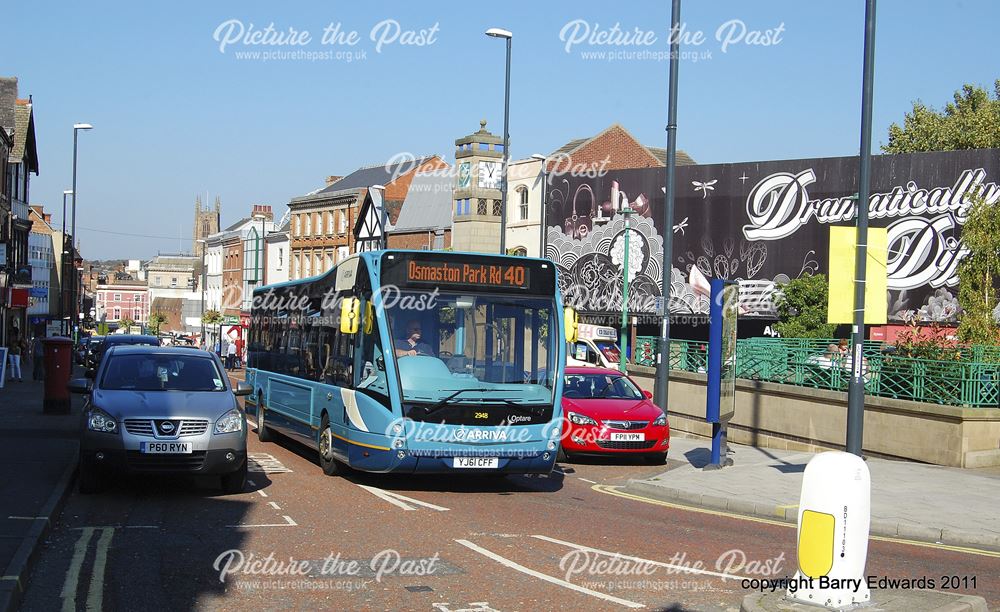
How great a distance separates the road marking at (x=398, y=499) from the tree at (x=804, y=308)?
25634 millimetres

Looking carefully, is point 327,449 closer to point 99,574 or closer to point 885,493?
point 99,574

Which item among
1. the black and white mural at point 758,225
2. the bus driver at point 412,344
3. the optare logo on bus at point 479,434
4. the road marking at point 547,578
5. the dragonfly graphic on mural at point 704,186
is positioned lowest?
the road marking at point 547,578

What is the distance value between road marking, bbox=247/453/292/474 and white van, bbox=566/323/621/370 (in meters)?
15.5

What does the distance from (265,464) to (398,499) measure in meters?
4.07

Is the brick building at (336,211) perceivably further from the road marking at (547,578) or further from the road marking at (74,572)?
the road marking at (547,578)

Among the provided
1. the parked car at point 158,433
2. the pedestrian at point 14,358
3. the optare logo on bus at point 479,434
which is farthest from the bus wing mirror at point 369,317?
the pedestrian at point 14,358

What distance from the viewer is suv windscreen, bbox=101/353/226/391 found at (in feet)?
44.3

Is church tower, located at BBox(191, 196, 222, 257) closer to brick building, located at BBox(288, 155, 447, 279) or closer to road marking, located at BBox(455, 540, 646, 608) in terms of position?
brick building, located at BBox(288, 155, 447, 279)

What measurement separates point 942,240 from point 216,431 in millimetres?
31899

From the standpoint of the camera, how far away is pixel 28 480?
1254 centimetres

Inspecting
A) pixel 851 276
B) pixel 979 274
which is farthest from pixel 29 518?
pixel 979 274

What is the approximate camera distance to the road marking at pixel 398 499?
483 inches

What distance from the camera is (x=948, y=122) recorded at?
55344 millimetres

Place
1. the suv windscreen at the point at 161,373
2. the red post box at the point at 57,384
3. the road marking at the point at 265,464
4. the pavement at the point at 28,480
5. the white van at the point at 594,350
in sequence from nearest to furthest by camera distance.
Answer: the pavement at the point at 28,480 < the suv windscreen at the point at 161,373 < the road marking at the point at 265,464 < the red post box at the point at 57,384 < the white van at the point at 594,350
